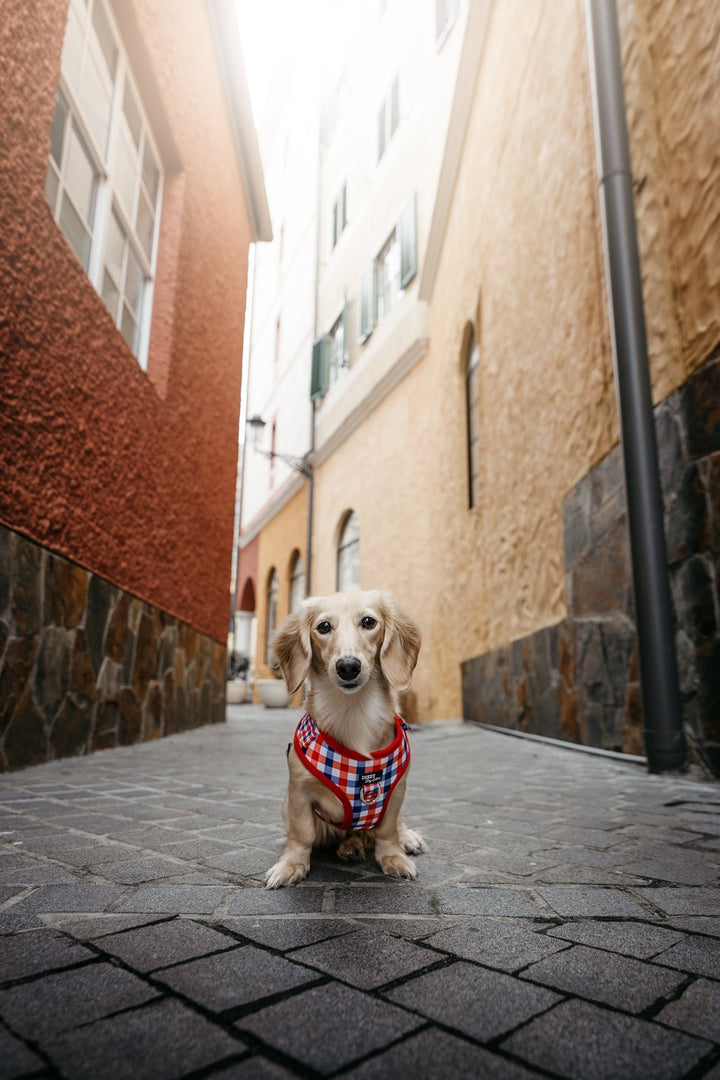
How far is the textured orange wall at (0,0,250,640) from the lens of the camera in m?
3.67

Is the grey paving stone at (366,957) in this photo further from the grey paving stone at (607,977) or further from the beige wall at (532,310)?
the beige wall at (532,310)

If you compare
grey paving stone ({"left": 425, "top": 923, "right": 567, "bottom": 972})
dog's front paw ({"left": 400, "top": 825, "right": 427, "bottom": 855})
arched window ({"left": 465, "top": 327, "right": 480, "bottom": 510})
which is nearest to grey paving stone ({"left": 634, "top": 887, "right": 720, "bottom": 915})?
grey paving stone ({"left": 425, "top": 923, "right": 567, "bottom": 972})

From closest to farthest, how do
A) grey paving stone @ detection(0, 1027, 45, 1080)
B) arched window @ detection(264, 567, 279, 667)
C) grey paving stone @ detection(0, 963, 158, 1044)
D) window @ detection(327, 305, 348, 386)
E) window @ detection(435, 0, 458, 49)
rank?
grey paving stone @ detection(0, 1027, 45, 1080)
grey paving stone @ detection(0, 963, 158, 1044)
window @ detection(435, 0, 458, 49)
window @ detection(327, 305, 348, 386)
arched window @ detection(264, 567, 279, 667)

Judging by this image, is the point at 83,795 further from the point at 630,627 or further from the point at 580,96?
the point at 580,96

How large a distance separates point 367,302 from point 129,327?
8.66 meters

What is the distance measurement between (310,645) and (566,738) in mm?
3950

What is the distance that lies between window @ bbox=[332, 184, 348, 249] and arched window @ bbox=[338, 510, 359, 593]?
269 inches

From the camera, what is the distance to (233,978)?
1283 millimetres

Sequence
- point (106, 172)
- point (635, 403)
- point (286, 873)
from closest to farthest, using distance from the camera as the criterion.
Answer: point (286, 873) < point (635, 403) < point (106, 172)

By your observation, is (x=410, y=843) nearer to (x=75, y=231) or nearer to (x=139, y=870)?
(x=139, y=870)

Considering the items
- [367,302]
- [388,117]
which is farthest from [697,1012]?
[388,117]

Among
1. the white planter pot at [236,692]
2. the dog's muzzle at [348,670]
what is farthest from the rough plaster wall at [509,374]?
the white planter pot at [236,692]

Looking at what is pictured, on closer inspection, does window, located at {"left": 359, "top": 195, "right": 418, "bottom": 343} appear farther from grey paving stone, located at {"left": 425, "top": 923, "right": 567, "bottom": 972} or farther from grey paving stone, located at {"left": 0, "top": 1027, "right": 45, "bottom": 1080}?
grey paving stone, located at {"left": 0, "top": 1027, "right": 45, "bottom": 1080}

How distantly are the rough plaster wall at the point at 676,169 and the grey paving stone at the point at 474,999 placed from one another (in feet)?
11.6
